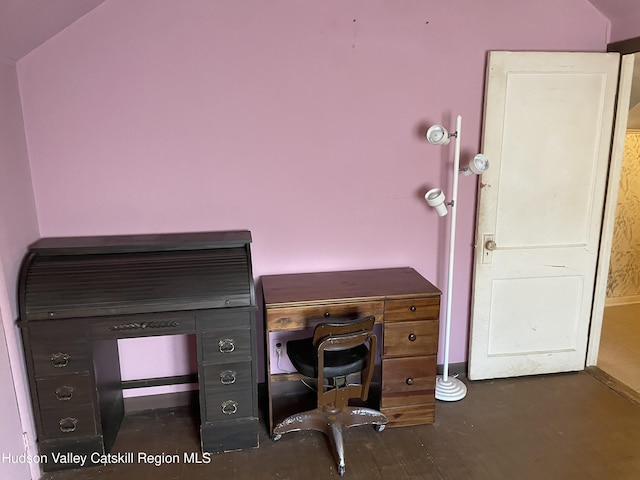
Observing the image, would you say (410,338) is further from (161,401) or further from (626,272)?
(626,272)

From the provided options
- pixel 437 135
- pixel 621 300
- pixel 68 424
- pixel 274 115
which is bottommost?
pixel 621 300

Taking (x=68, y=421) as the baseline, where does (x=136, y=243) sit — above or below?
above

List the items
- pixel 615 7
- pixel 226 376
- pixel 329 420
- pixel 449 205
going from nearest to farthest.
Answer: pixel 226 376 → pixel 329 420 → pixel 615 7 → pixel 449 205

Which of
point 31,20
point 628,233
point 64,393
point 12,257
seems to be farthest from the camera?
point 628,233

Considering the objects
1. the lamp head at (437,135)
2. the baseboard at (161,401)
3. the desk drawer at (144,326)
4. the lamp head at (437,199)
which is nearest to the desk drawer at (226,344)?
the desk drawer at (144,326)

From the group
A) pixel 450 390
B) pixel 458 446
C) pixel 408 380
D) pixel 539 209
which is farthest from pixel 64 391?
pixel 539 209

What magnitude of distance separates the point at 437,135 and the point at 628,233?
273cm

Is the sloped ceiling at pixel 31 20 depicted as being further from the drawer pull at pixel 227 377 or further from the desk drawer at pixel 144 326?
the drawer pull at pixel 227 377

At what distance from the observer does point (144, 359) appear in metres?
2.82

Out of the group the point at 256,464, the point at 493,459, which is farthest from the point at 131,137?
the point at 493,459

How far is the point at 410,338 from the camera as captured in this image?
261 cm

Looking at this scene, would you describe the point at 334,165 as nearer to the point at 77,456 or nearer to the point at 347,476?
the point at 347,476

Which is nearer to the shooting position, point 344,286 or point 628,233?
point 344,286

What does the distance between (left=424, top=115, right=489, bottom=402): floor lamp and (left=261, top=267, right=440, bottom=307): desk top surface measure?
1.00ft
